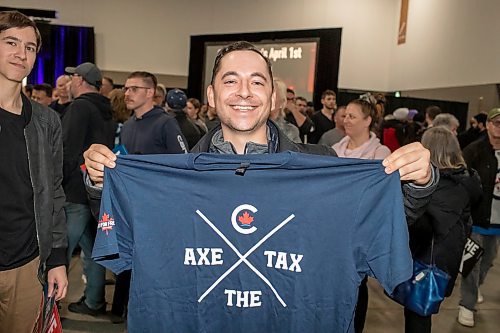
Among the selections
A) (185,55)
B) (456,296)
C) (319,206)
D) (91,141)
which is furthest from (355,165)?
(185,55)

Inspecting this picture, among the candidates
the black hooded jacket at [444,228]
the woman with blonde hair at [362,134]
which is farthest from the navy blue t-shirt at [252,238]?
the woman with blonde hair at [362,134]

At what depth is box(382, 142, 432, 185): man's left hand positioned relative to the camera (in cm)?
168

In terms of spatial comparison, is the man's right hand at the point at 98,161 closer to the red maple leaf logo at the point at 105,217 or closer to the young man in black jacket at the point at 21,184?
the red maple leaf logo at the point at 105,217

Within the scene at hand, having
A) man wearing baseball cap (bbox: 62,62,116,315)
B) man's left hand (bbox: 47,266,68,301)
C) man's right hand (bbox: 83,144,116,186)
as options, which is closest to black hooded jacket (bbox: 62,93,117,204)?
man wearing baseball cap (bbox: 62,62,116,315)

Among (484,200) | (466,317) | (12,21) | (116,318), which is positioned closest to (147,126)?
(116,318)

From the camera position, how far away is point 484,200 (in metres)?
4.56

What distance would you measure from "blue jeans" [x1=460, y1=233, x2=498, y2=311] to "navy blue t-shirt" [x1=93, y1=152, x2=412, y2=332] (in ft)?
10.3

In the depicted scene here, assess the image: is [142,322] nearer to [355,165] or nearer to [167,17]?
[355,165]

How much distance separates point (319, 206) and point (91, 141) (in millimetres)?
2552

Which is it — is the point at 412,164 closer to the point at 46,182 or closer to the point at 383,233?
the point at 383,233

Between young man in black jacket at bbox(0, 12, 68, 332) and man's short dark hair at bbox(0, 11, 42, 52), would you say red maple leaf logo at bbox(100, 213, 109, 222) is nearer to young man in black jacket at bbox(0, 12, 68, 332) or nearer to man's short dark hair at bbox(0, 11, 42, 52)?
young man in black jacket at bbox(0, 12, 68, 332)

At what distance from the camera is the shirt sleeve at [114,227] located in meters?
1.74

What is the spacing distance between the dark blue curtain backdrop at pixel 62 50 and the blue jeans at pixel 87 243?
10.4m

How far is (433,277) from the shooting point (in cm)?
314
